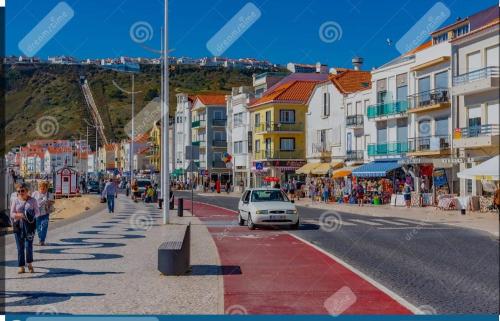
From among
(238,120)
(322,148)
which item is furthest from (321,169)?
(238,120)

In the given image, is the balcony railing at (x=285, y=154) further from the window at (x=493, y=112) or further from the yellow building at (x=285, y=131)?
the window at (x=493, y=112)

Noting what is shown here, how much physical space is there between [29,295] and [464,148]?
7419 mm

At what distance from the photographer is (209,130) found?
96375 millimetres

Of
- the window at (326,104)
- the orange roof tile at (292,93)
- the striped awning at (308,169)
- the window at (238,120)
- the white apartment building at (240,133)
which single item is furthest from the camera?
the window at (238,120)

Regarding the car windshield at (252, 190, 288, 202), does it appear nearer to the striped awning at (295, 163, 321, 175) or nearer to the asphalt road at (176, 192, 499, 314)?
the asphalt road at (176, 192, 499, 314)

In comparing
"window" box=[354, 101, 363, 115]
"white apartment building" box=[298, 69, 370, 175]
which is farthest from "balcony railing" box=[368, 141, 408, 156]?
"window" box=[354, 101, 363, 115]

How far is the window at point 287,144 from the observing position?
237ft

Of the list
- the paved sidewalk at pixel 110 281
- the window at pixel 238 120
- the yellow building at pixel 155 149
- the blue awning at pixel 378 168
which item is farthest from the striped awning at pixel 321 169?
the yellow building at pixel 155 149

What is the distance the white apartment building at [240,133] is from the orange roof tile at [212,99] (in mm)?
3832

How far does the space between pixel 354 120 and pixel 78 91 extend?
64416 millimetres

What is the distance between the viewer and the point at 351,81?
61.0m

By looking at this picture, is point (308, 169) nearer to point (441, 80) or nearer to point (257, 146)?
point (257, 146)

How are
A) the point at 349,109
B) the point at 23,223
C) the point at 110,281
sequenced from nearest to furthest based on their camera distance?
the point at 110,281 < the point at 23,223 < the point at 349,109

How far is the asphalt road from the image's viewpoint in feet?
23.6
